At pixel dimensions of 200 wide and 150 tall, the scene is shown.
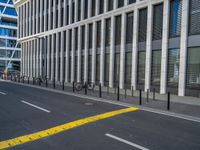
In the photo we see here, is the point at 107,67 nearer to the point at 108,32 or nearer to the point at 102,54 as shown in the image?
the point at 102,54

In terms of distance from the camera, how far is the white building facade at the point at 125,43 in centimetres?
1758

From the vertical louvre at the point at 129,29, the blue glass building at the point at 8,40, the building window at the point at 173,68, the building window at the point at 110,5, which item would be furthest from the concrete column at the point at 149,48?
the blue glass building at the point at 8,40

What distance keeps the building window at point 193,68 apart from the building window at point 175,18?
2326mm

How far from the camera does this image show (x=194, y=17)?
56.4 ft

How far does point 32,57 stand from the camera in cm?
4647

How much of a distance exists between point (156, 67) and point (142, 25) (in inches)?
199

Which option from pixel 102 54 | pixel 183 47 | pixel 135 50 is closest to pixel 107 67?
pixel 102 54

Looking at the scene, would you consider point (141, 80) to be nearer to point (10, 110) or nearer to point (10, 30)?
point (10, 110)

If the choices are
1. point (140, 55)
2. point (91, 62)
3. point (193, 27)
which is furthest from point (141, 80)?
point (91, 62)

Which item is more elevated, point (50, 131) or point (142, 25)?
point (142, 25)

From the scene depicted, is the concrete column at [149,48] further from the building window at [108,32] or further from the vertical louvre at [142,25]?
the building window at [108,32]

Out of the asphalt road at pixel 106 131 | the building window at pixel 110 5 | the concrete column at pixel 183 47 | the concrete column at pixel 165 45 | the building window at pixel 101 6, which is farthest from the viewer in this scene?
the building window at pixel 101 6

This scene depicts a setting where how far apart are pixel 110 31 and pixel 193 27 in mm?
10693

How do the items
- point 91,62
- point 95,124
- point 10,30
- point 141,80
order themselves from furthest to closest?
point 10,30
point 91,62
point 141,80
point 95,124
